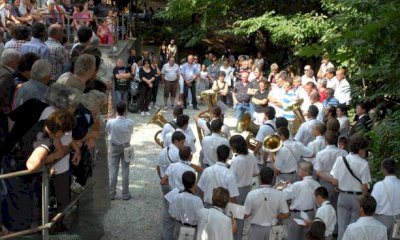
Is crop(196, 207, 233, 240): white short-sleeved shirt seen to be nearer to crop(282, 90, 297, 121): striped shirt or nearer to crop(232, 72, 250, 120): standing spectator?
crop(282, 90, 297, 121): striped shirt

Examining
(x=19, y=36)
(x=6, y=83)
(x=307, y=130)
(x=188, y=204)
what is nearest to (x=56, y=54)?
(x=19, y=36)

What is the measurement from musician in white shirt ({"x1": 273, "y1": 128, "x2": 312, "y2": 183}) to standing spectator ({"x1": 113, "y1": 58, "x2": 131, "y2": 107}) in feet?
31.1

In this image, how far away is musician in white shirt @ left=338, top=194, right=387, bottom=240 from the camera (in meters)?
8.23

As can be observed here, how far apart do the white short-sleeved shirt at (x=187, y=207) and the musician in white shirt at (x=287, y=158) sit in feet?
8.02

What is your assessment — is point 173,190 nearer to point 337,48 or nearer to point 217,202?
point 217,202

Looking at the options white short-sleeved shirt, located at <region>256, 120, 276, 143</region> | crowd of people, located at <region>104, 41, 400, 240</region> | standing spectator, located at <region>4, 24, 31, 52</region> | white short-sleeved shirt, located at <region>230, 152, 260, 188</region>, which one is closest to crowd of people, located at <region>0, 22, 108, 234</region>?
crowd of people, located at <region>104, 41, 400, 240</region>

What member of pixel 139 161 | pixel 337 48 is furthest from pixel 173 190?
pixel 139 161

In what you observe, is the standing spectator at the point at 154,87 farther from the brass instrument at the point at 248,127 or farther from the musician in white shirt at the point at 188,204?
the musician in white shirt at the point at 188,204

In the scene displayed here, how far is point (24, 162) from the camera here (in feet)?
22.7

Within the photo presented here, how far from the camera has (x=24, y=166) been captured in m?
6.93

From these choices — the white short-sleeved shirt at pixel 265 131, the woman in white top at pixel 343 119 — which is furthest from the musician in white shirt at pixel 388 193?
the woman in white top at pixel 343 119

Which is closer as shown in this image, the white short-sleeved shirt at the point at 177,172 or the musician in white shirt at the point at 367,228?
the musician in white shirt at the point at 367,228

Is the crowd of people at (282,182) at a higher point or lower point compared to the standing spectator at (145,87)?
higher

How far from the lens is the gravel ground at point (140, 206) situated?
39.2ft
